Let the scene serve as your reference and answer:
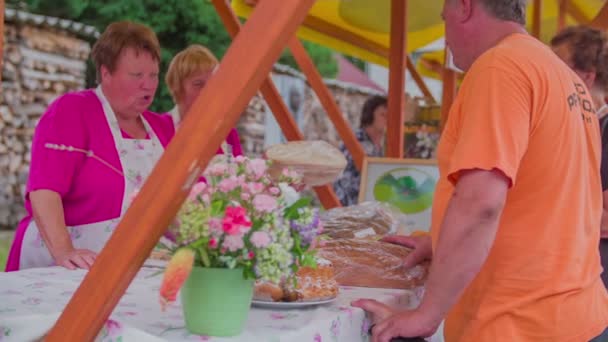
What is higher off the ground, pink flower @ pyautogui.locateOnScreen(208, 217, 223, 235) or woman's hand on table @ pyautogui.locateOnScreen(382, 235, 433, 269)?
pink flower @ pyautogui.locateOnScreen(208, 217, 223, 235)

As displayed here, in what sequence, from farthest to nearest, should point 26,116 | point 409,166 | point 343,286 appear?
point 26,116
point 409,166
point 343,286

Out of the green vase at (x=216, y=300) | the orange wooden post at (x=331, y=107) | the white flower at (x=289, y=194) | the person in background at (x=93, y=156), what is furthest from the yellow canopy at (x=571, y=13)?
the green vase at (x=216, y=300)

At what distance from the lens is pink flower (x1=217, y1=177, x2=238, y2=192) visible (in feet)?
4.74

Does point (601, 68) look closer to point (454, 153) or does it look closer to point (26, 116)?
point (454, 153)

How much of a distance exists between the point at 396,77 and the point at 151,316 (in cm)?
304

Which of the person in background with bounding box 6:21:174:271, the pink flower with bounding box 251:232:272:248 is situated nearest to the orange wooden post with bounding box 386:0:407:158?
the person in background with bounding box 6:21:174:271

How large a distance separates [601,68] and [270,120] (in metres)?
10.4

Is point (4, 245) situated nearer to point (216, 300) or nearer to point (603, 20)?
point (603, 20)

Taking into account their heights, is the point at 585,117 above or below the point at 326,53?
below

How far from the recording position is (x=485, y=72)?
160 cm

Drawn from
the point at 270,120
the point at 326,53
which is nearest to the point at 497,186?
the point at 270,120

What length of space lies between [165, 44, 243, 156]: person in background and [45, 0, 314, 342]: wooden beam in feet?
6.73

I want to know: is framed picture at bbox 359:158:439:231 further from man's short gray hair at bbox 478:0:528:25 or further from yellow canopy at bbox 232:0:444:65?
man's short gray hair at bbox 478:0:528:25

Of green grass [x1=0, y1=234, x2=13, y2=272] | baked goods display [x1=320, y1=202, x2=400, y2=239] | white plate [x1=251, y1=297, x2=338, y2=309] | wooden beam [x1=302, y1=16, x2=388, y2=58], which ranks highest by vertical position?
wooden beam [x1=302, y1=16, x2=388, y2=58]
